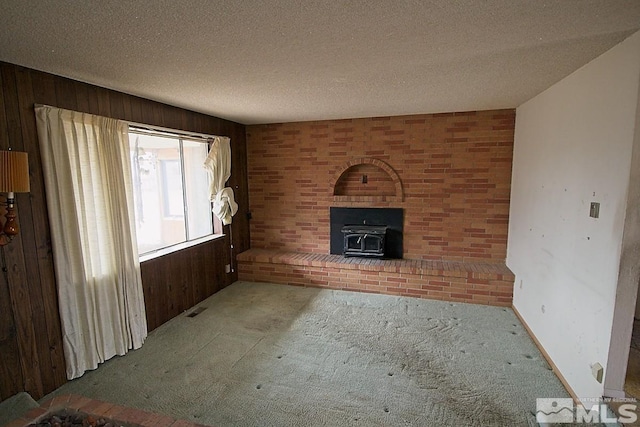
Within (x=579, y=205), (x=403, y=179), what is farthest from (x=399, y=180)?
(x=579, y=205)

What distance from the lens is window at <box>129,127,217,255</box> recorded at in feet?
11.4

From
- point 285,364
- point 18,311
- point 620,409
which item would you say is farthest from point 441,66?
point 18,311

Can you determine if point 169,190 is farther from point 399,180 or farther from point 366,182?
point 399,180

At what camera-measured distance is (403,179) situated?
431 centimetres

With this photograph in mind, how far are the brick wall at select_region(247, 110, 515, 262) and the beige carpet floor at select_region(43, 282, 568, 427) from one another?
1081 millimetres

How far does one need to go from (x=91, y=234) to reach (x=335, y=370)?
221 centimetres

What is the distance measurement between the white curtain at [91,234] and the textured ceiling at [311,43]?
1.43 ft

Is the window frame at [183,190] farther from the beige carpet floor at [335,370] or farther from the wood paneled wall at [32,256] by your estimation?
the beige carpet floor at [335,370]

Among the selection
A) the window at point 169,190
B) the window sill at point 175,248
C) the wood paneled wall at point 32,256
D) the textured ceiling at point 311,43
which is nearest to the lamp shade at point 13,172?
the wood paneled wall at point 32,256

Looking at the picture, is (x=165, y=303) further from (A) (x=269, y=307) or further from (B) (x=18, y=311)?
(B) (x=18, y=311)

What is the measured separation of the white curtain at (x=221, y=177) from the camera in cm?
400

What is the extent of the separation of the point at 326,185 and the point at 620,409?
358 cm

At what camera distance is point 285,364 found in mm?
2590

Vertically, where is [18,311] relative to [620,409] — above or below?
above
